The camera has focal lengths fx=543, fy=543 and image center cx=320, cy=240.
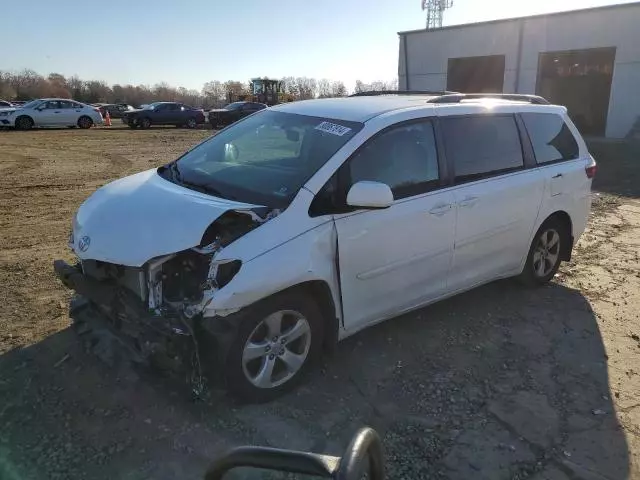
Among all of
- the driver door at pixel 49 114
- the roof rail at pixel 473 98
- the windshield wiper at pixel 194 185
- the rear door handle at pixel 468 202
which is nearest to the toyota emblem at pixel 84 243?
the windshield wiper at pixel 194 185

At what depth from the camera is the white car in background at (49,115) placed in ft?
82.1

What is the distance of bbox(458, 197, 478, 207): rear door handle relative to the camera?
4.22 m

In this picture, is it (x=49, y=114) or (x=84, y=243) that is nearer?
A: (x=84, y=243)

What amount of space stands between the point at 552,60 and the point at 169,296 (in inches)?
967

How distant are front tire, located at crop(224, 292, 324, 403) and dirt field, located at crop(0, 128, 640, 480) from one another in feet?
0.44

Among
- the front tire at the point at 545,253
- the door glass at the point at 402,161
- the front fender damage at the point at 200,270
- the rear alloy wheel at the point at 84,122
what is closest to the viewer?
the front fender damage at the point at 200,270

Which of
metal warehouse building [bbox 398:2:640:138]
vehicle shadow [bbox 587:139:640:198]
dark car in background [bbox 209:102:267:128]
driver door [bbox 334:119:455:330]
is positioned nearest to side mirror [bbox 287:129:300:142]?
driver door [bbox 334:119:455:330]

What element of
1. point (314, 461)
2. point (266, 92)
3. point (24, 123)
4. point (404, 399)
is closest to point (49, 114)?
point (24, 123)

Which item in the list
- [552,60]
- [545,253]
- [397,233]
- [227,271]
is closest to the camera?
[227,271]

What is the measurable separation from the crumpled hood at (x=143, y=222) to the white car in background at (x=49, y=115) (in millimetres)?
25229

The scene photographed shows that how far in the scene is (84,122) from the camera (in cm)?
2777

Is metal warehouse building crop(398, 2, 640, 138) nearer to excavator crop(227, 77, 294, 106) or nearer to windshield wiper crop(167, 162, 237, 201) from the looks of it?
excavator crop(227, 77, 294, 106)

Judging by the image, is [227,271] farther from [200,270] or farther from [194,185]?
[194,185]

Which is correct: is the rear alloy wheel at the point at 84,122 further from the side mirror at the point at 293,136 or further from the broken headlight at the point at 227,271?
the broken headlight at the point at 227,271
